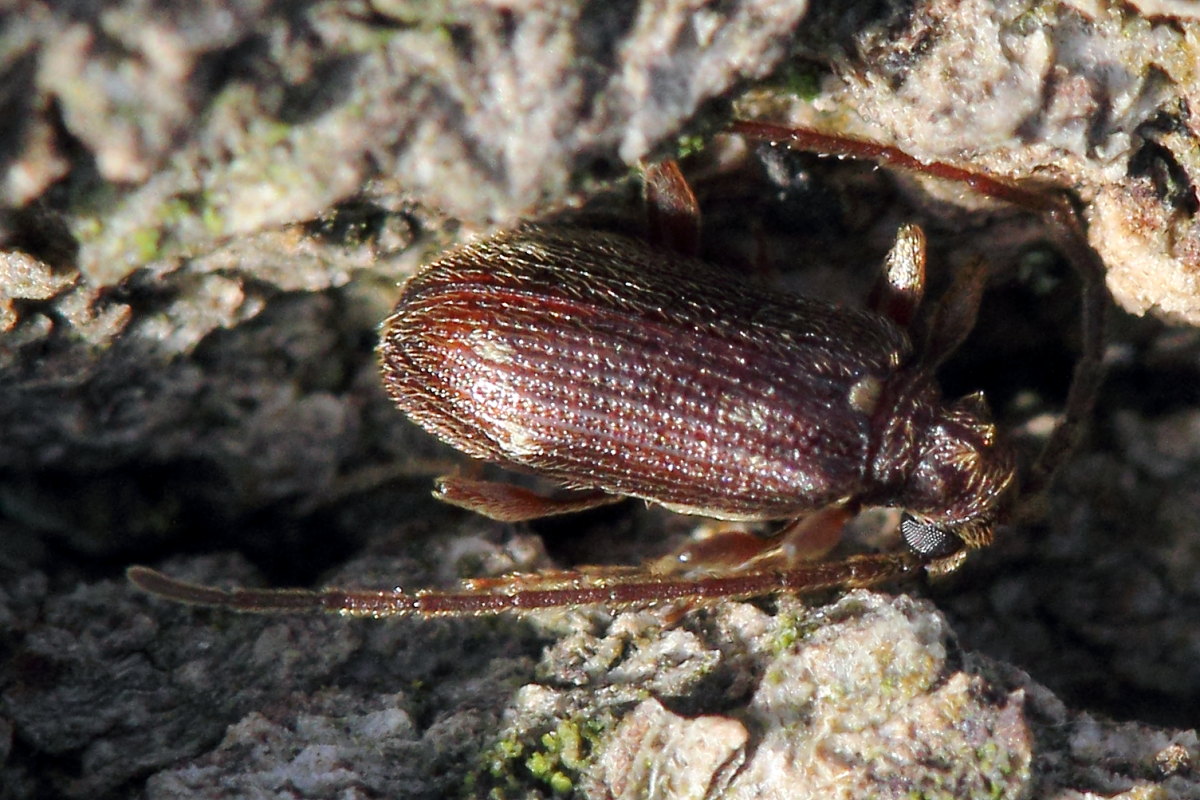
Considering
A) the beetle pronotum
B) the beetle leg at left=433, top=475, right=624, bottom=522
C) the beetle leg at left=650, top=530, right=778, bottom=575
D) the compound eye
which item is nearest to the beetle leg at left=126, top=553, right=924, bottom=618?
the beetle pronotum

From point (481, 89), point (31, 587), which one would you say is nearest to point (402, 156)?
point (481, 89)

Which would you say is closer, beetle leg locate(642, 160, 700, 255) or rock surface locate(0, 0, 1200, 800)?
rock surface locate(0, 0, 1200, 800)

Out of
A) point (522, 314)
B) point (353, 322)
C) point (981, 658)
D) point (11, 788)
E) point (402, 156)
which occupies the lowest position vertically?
point (11, 788)

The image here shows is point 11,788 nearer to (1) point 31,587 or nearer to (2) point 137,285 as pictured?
(1) point 31,587

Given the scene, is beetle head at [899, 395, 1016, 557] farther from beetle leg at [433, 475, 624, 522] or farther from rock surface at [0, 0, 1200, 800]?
beetle leg at [433, 475, 624, 522]

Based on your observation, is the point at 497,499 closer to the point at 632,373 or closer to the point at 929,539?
the point at 632,373

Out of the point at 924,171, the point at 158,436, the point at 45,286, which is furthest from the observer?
the point at 158,436
